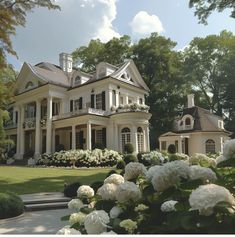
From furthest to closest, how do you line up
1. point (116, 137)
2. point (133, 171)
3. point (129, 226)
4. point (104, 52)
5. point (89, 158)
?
1. point (104, 52)
2. point (116, 137)
3. point (89, 158)
4. point (133, 171)
5. point (129, 226)

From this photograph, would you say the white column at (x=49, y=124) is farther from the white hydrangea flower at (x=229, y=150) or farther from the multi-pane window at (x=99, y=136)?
the white hydrangea flower at (x=229, y=150)

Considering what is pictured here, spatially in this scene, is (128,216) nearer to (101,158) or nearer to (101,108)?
(101,158)

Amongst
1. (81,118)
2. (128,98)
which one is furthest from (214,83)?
(81,118)

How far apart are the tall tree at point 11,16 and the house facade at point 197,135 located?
74.4ft

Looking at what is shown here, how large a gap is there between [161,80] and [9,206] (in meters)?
39.2

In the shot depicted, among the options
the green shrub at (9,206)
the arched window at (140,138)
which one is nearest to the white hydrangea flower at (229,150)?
the green shrub at (9,206)

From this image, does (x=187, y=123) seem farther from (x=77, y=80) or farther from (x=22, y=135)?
(x=22, y=135)

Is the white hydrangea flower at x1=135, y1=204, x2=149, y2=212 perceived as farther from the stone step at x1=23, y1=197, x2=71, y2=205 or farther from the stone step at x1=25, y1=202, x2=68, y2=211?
the stone step at x1=23, y1=197, x2=71, y2=205

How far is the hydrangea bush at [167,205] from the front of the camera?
6.52ft

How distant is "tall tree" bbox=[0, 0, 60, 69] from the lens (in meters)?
17.4

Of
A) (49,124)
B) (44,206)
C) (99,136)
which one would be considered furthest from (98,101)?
(44,206)

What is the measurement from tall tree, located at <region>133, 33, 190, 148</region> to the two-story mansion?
9.86 m

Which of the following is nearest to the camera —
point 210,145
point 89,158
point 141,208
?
point 141,208

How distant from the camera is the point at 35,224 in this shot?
322 inches
